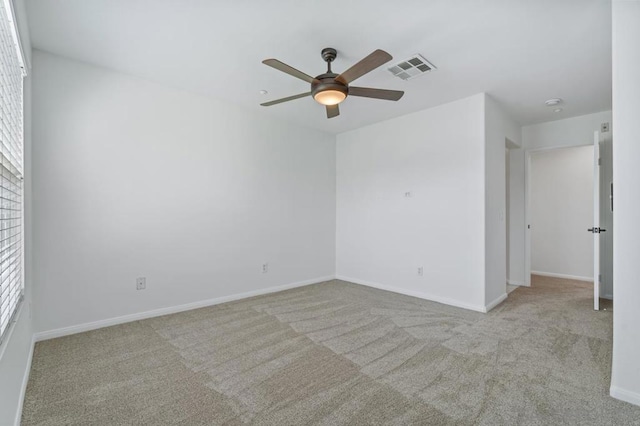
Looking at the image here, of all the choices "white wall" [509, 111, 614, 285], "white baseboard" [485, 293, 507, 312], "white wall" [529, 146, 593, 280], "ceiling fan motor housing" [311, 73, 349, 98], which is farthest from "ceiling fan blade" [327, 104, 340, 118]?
"white wall" [529, 146, 593, 280]

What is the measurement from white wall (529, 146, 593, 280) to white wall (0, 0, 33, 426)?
6.89 m

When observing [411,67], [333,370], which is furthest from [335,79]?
[333,370]

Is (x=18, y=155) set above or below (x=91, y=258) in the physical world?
above

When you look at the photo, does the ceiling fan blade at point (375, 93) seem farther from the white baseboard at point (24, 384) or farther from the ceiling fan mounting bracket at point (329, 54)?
the white baseboard at point (24, 384)

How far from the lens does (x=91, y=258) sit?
305 cm

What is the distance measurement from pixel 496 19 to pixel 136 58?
313 centimetres

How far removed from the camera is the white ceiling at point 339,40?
2205 millimetres

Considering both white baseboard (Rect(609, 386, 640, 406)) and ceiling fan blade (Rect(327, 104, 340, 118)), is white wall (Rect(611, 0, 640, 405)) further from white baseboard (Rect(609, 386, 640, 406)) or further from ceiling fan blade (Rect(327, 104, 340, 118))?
ceiling fan blade (Rect(327, 104, 340, 118))

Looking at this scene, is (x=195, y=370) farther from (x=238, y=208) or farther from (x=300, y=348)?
(x=238, y=208)

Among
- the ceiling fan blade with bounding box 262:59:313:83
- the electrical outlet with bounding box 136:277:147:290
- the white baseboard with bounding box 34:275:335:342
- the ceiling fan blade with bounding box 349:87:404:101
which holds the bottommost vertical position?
the white baseboard with bounding box 34:275:335:342

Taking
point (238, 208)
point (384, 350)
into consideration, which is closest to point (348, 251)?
point (238, 208)

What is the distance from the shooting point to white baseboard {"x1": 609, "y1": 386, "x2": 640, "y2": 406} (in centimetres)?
191

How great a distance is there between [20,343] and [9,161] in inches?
45.0

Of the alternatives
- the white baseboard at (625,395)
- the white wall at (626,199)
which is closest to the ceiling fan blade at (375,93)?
the white wall at (626,199)
